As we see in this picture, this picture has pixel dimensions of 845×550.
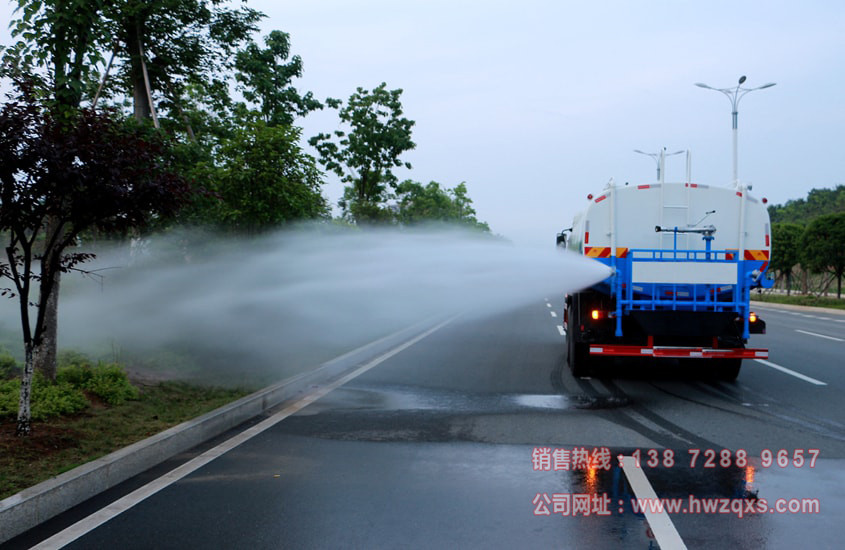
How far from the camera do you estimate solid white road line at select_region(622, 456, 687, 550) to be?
4.16 m

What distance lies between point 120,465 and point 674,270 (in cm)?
666

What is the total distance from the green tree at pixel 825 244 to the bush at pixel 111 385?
39308 millimetres

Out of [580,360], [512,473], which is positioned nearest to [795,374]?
[580,360]

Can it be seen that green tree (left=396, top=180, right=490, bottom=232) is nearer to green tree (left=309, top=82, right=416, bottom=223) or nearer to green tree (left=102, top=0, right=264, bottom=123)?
green tree (left=309, top=82, right=416, bottom=223)

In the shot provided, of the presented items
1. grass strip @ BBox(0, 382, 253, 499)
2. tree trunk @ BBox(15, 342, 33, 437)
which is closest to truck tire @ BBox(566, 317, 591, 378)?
grass strip @ BBox(0, 382, 253, 499)

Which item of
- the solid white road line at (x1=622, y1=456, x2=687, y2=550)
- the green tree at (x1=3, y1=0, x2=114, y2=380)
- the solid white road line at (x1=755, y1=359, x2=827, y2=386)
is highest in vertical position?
the green tree at (x1=3, y1=0, x2=114, y2=380)

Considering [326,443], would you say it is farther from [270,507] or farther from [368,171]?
[368,171]

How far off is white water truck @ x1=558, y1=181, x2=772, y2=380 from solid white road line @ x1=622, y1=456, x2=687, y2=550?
343 cm

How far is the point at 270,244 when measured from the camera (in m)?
12.9

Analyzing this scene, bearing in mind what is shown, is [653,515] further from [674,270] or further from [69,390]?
[69,390]

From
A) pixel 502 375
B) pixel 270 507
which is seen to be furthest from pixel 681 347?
pixel 270 507

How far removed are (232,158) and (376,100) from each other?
60.1ft

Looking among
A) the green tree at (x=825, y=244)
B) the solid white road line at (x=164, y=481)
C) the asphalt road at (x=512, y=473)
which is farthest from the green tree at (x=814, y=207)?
the solid white road line at (x=164, y=481)

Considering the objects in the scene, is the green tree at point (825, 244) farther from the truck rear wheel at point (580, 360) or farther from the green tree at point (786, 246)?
the truck rear wheel at point (580, 360)
